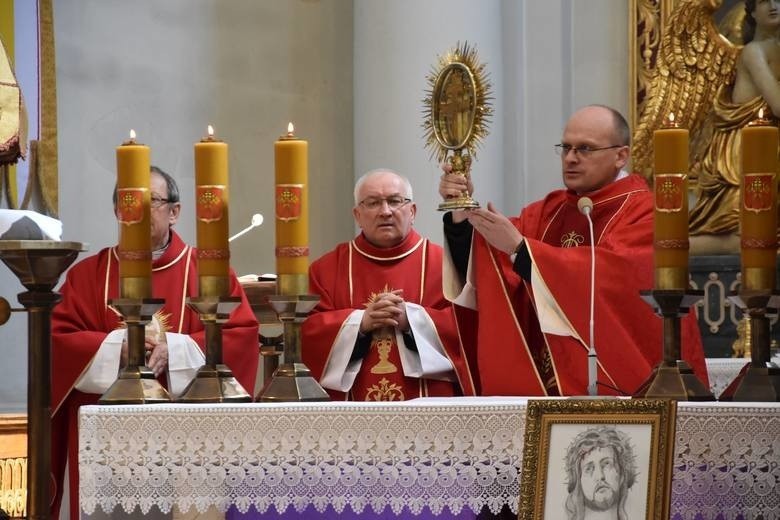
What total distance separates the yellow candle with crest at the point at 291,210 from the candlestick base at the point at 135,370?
1.13 ft

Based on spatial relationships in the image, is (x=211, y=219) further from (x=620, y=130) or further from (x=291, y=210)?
(x=620, y=130)

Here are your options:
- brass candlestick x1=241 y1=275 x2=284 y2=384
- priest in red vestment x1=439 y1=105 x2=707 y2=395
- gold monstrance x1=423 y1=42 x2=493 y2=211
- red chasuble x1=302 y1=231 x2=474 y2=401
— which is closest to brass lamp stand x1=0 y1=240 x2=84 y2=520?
gold monstrance x1=423 y1=42 x2=493 y2=211

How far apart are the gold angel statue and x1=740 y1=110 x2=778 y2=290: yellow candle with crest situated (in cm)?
332

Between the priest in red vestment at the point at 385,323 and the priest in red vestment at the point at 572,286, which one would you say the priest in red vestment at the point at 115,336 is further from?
the priest in red vestment at the point at 572,286

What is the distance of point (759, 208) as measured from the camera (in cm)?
390

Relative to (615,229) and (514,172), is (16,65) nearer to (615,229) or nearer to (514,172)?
(514,172)

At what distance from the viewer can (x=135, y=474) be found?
364cm

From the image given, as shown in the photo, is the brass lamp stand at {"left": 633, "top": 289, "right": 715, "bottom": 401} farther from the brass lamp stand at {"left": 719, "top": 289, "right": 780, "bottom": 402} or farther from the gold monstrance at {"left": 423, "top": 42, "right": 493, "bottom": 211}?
the gold monstrance at {"left": 423, "top": 42, "right": 493, "bottom": 211}

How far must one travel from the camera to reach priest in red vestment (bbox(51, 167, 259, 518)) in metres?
5.17

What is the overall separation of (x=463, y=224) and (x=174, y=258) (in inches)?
60.2

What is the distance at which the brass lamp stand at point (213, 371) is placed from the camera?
395 cm

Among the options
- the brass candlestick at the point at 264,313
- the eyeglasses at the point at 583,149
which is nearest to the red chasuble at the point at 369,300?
the brass candlestick at the point at 264,313

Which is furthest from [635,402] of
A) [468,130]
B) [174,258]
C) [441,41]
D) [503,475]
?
[441,41]

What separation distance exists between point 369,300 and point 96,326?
3.45ft
